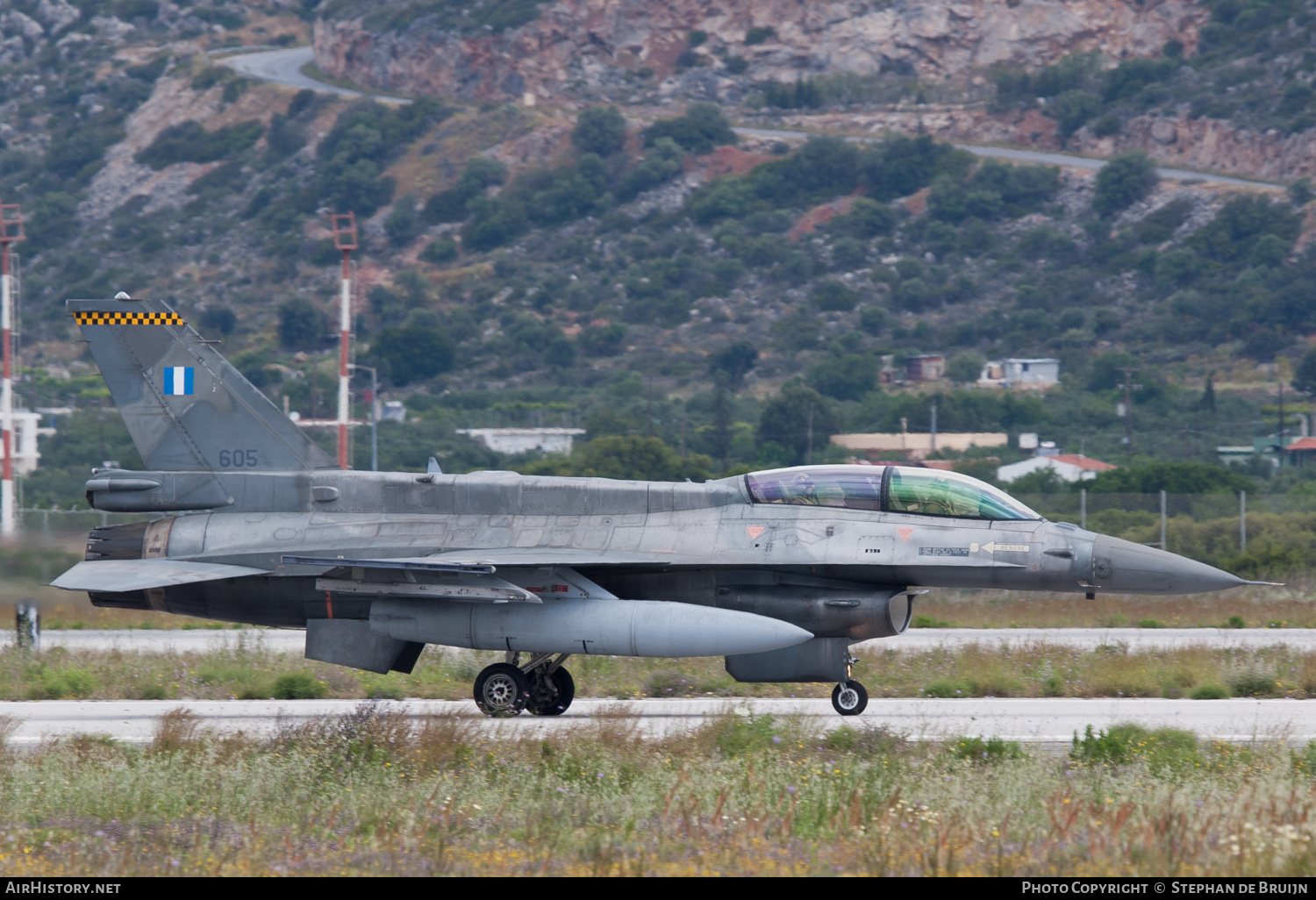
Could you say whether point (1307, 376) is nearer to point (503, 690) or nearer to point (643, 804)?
point (503, 690)

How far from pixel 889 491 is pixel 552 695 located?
158 inches

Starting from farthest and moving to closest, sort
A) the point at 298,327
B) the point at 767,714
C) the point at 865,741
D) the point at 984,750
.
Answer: the point at 298,327 → the point at 767,714 → the point at 865,741 → the point at 984,750

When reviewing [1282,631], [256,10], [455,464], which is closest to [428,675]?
[1282,631]

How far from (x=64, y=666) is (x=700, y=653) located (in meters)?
9.15

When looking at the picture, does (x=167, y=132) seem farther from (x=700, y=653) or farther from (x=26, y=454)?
(x=700, y=653)

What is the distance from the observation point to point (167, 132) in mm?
127625

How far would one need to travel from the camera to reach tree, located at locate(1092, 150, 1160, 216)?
106 m

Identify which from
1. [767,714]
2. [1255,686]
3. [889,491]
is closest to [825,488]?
[889,491]

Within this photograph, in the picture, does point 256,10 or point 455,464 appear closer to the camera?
point 455,464

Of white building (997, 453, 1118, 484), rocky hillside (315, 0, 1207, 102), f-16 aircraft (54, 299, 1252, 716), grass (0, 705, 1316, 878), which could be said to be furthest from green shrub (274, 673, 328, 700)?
rocky hillside (315, 0, 1207, 102)

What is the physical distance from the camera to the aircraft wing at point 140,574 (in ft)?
44.1

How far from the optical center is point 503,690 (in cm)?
1378

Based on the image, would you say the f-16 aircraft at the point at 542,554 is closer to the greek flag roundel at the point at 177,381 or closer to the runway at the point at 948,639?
the greek flag roundel at the point at 177,381

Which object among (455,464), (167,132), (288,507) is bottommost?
(288,507)
